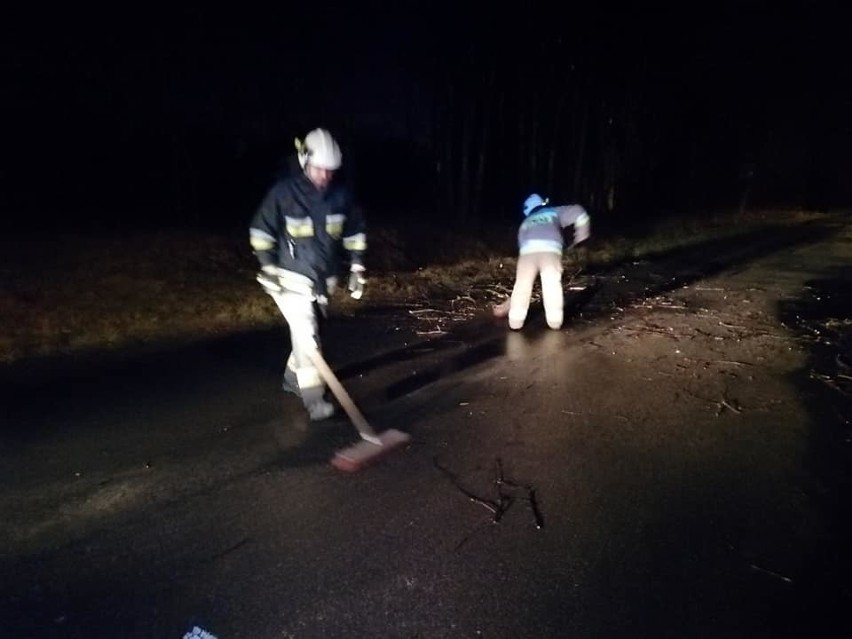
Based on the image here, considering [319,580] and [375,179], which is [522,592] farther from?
[375,179]

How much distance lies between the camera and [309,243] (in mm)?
5230

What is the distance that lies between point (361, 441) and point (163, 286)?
5.31 meters

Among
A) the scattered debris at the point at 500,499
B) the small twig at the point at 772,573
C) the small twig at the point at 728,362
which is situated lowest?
the small twig at the point at 728,362

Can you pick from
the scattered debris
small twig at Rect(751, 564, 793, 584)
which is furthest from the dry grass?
small twig at Rect(751, 564, 793, 584)

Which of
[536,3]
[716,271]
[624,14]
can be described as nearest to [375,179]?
[536,3]

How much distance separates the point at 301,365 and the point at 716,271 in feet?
31.3

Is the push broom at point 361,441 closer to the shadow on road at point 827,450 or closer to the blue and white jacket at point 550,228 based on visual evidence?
the shadow on road at point 827,450

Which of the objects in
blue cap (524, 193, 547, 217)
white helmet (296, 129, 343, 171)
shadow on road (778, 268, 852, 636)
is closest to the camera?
shadow on road (778, 268, 852, 636)

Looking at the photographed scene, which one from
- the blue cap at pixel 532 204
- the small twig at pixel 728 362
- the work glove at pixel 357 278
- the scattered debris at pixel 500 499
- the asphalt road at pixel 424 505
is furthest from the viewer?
the blue cap at pixel 532 204

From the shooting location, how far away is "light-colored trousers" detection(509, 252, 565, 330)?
8.16m

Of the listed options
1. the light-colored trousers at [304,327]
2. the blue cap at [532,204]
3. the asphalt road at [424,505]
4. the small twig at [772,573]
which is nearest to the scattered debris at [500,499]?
the asphalt road at [424,505]

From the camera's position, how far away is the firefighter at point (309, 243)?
5.07m

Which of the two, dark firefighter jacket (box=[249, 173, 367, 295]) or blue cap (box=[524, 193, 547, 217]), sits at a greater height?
dark firefighter jacket (box=[249, 173, 367, 295])

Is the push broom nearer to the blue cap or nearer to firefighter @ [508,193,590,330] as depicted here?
firefighter @ [508,193,590,330]
